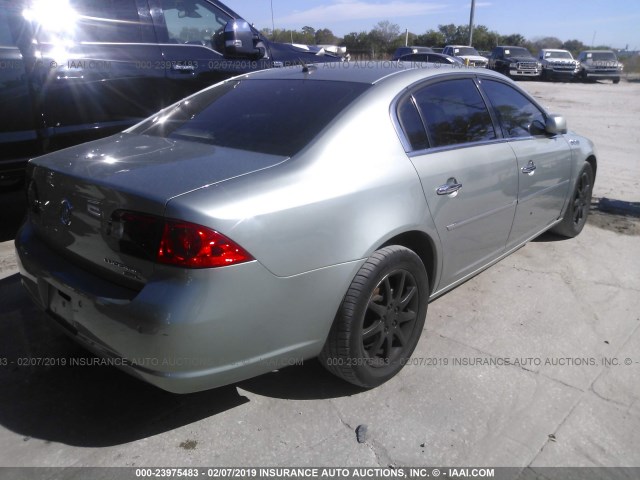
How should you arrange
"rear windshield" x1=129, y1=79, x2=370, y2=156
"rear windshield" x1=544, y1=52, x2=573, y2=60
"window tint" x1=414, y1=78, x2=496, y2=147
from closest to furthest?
"rear windshield" x1=129, y1=79, x2=370, y2=156 → "window tint" x1=414, y1=78, x2=496, y2=147 → "rear windshield" x1=544, y1=52, x2=573, y2=60

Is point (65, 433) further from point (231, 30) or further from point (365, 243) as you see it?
point (231, 30)

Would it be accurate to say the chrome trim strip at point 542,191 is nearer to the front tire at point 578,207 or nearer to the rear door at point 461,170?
the rear door at point 461,170

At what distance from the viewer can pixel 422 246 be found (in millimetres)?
3037

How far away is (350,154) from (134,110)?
128 inches

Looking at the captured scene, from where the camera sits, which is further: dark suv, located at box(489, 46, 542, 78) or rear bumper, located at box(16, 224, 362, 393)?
dark suv, located at box(489, 46, 542, 78)

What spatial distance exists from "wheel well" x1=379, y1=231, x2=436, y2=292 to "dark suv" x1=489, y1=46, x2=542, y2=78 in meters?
27.8

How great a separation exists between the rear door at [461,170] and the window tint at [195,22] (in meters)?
3.23

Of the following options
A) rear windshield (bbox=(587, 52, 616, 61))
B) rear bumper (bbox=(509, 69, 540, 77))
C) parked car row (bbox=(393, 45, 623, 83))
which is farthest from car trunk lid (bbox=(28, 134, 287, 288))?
rear windshield (bbox=(587, 52, 616, 61))

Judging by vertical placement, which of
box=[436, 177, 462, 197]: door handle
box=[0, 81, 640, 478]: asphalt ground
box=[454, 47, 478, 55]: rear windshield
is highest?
box=[436, 177, 462, 197]: door handle

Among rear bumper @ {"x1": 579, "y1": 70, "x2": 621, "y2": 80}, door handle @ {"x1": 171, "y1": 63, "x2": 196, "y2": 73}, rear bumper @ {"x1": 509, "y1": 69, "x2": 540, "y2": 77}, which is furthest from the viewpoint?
rear bumper @ {"x1": 579, "y1": 70, "x2": 621, "y2": 80}

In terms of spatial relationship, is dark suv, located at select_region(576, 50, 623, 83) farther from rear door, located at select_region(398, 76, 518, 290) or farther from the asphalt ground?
rear door, located at select_region(398, 76, 518, 290)

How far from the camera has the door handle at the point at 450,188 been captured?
2.96m

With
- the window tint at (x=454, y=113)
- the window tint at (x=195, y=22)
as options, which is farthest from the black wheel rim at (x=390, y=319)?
the window tint at (x=195, y=22)

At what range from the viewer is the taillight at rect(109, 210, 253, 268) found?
6.70ft
